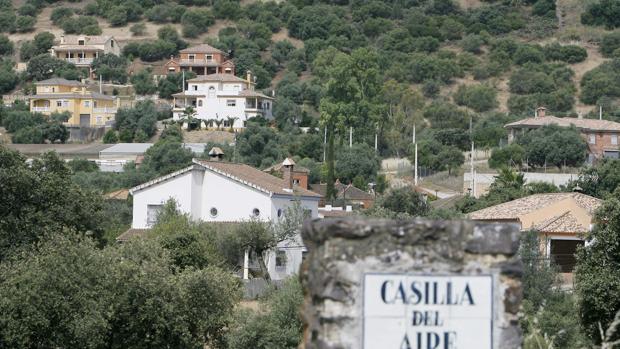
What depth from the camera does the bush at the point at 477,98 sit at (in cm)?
12312

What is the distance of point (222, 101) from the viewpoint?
12294 cm

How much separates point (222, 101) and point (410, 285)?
379 ft

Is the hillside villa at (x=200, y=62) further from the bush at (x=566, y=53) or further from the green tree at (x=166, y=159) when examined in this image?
the green tree at (x=166, y=159)

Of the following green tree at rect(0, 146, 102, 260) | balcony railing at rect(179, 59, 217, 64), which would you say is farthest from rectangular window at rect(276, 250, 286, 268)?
balcony railing at rect(179, 59, 217, 64)

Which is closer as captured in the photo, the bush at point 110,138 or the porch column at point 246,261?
the porch column at point 246,261

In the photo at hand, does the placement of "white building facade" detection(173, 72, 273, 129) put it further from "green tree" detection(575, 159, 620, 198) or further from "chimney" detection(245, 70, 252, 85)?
"green tree" detection(575, 159, 620, 198)

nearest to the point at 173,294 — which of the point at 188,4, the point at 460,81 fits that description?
the point at 460,81

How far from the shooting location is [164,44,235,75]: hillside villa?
137 m

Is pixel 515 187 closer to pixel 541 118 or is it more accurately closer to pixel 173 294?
pixel 541 118

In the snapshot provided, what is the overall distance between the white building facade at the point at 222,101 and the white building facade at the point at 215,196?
181 ft

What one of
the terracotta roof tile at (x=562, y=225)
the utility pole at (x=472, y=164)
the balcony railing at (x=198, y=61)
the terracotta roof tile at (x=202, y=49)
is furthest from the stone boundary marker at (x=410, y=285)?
the terracotta roof tile at (x=202, y=49)

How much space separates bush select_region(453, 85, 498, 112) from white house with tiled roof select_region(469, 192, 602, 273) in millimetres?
62446

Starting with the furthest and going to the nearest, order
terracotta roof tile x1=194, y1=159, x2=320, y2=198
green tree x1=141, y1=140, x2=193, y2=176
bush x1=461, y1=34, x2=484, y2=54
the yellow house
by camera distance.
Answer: bush x1=461, y1=34, x2=484, y2=54 < the yellow house < green tree x1=141, y1=140, x2=193, y2=176 < terracotta roof tile x1=194, y1=159, x2=320, y2=198

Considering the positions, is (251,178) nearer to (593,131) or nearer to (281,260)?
(281,260)
